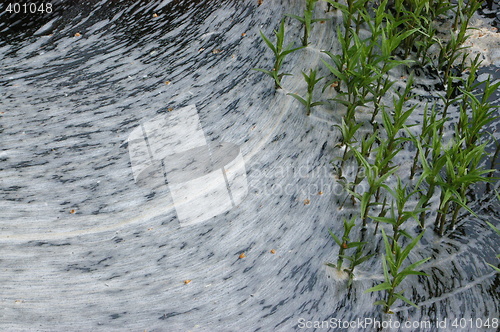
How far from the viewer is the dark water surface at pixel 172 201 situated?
1.70 m

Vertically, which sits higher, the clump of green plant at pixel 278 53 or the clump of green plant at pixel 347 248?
the clump of green plant at pixel 278 53

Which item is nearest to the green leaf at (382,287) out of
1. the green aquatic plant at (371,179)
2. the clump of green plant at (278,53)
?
the green aquatic plant at (371,179)

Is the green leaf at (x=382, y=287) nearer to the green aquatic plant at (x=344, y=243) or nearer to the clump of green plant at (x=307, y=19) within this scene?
the green aquatic plant at (x=344, y=243)

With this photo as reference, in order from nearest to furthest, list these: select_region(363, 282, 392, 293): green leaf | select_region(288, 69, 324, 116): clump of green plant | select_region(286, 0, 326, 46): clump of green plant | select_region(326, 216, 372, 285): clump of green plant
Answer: select_region(363, 282, 392, 293): green leaf
select_region(326, 216, 372, 285): clump of green plant
select_region(288, 69, 324, 116): clump of green plant
select_region(286, 0, 326, 46): clump of green plant

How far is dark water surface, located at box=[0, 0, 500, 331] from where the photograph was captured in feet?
5.58

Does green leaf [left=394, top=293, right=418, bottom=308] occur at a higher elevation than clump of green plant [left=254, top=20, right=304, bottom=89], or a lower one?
lower

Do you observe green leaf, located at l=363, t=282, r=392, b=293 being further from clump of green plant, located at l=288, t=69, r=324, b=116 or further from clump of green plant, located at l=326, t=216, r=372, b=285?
clump of green plant, located at l=288, t=69, r=324, b=116

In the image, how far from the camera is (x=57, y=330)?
65.9 inches

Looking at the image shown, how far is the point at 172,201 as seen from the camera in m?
1.99

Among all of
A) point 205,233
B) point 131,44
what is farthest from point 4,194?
point 131,44

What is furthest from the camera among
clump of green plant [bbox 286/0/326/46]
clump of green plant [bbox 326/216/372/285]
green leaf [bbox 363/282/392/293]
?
clump of green plant [bbox 286/0/326/46]

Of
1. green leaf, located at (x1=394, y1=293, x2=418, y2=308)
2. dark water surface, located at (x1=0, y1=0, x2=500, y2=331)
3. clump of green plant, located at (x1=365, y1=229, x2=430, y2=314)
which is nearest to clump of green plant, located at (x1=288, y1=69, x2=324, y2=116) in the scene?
dark water surface, located at (x1=0, y1=0, x2=500, y2=331)

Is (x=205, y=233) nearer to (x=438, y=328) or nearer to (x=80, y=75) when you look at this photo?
(x=438, y=328)

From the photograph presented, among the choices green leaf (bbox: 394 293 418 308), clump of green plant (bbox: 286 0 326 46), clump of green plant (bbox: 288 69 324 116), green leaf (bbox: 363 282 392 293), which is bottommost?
green leaf (bbox: 394 293 418 308)
